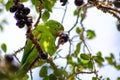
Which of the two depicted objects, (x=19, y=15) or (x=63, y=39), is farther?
(x=63, y=39)

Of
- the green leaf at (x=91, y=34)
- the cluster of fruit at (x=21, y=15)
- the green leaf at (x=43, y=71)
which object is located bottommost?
the green leaf at (x=43, y=71)

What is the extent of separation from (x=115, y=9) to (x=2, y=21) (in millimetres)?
3049

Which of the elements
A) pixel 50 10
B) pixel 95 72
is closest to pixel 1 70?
pixel 95 72

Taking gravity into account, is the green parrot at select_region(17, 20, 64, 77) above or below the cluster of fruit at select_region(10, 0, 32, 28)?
below

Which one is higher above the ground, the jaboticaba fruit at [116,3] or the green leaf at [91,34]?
the jaboticaba fruit at [116,3]

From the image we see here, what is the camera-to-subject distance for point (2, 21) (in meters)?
4.39

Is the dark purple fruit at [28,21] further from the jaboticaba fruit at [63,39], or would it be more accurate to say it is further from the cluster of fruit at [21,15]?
the jaboticaba fruit at [63,39]

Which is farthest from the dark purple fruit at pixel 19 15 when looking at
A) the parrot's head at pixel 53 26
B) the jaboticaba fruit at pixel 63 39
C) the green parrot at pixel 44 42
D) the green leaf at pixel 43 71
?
the parrot's head at pixel 53 26

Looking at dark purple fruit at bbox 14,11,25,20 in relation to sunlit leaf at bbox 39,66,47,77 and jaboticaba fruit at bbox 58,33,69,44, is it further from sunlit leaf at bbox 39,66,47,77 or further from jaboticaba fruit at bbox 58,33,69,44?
sunlit leaf at bbox 39,66,47,77

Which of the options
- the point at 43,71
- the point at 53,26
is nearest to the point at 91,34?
the point at 53,26

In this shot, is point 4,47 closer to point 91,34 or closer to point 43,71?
point 43,71

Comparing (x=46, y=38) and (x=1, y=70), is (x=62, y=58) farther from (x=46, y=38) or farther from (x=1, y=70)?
(x=1, y=70)

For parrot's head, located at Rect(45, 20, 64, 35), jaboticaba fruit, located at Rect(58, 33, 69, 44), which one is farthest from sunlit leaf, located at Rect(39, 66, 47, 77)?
parrot's head, located at Rect(45, 20, 64, 35)

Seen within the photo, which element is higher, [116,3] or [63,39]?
[116,3]
